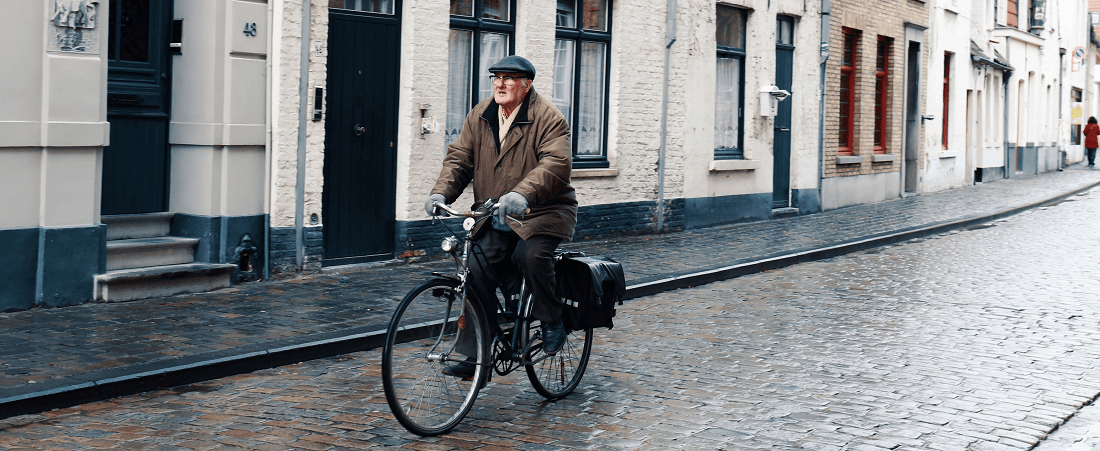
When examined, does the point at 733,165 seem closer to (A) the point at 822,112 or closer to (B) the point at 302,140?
(A) the point at 822,112

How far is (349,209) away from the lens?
1087 cm

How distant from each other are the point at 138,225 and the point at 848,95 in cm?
1526

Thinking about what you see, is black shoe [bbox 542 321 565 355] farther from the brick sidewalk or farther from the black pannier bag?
the brick sidewalk

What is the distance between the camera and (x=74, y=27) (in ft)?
27.4

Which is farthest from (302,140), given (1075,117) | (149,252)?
(1075,117)

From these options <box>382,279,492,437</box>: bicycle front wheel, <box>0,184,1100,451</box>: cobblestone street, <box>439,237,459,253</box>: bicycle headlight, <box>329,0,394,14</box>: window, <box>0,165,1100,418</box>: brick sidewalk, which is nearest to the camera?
<box>382,279,492,437</box>: bicycle front wheel

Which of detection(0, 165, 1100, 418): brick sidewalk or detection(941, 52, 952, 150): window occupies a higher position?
detection(941, 52, 952, 150): window

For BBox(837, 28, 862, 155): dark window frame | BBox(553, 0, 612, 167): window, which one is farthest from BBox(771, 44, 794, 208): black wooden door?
BBox(553, 0, 612, 167): window

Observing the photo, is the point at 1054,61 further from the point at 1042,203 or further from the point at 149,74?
the point at 149,74

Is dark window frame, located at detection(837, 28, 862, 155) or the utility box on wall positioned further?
dark window frame, located at detection(837, 28, 862, 155)

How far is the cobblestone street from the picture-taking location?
5.35 meters

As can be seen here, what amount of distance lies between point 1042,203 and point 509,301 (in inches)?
801

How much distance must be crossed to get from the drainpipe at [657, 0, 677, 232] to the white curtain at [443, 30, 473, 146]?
151 inches

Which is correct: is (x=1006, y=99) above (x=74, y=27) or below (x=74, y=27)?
above
